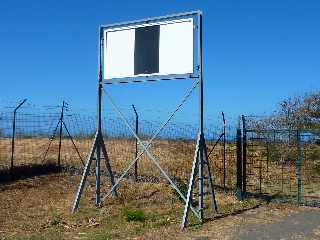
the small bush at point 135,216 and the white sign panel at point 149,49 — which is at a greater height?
the white sign panel at point 149,49

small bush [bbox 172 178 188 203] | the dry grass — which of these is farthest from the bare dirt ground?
small bush [bbox 172 178 188 203]

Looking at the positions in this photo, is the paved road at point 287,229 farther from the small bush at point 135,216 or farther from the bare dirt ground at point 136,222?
the small bush at point 135,216

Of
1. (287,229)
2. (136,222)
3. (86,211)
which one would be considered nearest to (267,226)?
(287,229)

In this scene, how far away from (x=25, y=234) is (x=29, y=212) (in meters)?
1.97

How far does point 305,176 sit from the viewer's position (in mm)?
18547

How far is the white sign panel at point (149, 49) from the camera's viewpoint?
1095 centimetres

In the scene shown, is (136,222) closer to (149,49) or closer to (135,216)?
(135,216)

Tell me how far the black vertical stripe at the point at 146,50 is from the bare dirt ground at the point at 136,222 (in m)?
3.04

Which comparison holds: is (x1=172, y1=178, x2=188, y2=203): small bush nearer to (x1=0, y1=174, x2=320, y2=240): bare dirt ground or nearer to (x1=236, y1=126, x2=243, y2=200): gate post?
(x1=0, y1=174, x2=320, y2=240): bare dirt ground

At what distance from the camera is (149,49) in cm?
1147

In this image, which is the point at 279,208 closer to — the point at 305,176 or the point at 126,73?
the point at 126,73

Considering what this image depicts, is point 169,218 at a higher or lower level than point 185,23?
lower

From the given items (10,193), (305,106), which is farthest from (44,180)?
(305,106)

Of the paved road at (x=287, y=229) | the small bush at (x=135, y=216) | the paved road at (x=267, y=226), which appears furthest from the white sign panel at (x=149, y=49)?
the paved road at (x=287, y=229)
